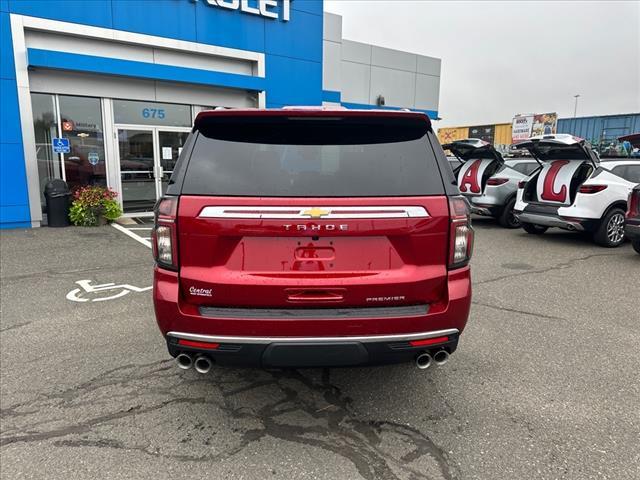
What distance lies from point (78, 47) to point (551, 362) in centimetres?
1177

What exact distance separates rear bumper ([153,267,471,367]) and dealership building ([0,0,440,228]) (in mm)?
9860

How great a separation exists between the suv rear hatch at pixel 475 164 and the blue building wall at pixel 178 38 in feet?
16.7

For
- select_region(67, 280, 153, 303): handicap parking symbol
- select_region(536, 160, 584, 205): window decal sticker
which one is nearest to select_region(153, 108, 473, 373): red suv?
select_region(67, 280, 153, 303): handicap parking symbol

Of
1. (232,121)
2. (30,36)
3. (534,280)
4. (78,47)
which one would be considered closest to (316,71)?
(78,47)

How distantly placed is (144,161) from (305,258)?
435 inches

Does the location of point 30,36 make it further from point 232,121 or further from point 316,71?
point 232,121

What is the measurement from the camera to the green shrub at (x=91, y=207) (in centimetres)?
1052

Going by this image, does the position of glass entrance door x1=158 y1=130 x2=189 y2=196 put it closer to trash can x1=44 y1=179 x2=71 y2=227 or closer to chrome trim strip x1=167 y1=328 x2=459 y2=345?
trash can x1=44 y1=179 x2=71 y2=227

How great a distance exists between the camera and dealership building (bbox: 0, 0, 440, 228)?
1012cm

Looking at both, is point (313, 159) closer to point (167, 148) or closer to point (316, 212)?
point (316, 212)

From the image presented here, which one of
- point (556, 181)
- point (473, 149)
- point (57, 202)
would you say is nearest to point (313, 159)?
point (556, 181)

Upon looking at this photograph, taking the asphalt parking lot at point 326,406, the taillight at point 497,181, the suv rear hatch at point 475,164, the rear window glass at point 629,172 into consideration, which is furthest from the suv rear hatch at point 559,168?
the asphalt parking lot at point 326,406

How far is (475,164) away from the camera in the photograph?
11641mm

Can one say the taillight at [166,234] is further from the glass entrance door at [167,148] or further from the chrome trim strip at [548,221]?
the glass entrance door at [167,148]
